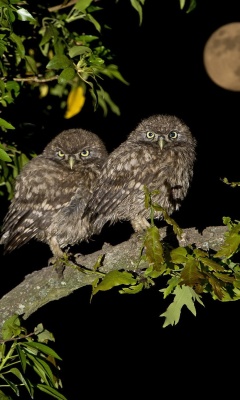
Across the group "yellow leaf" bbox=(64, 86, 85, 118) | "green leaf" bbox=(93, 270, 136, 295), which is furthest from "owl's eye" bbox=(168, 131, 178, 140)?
"green leaf" bbox=(93, 270, 136, 295)

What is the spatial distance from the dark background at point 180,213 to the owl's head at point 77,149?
5.39ft

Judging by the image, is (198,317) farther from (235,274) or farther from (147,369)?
(235,274)

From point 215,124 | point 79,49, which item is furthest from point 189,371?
point 79,49

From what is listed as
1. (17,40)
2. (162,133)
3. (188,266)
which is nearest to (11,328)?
(188,266)


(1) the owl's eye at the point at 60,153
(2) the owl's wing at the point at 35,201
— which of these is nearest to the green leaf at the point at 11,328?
(2) the owl's wing at the point at 35,201

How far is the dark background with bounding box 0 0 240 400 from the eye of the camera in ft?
21.8

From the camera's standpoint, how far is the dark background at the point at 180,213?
6.63 m

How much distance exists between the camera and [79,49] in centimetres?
365

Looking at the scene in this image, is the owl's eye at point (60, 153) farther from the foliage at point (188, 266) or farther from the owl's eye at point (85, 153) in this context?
the foliage at point (188, 266)

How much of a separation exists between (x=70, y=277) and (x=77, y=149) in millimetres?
1029

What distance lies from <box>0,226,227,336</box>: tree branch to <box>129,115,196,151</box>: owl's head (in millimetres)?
993

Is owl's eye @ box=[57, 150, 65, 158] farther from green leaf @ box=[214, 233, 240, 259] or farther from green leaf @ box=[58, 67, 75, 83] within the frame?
green leaf @ box=[214, 233, 240, 259]

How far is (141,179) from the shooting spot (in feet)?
14.6

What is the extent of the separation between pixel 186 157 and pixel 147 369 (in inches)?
120
